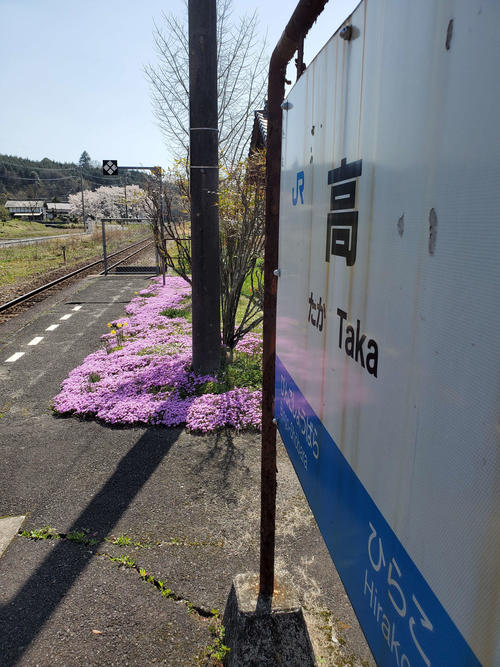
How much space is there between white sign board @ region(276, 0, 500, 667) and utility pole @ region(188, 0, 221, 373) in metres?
4.66

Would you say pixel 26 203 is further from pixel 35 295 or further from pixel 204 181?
pixel 204 181

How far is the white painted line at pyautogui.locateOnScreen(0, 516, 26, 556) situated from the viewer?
3.58 metres

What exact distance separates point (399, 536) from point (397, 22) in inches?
50.4

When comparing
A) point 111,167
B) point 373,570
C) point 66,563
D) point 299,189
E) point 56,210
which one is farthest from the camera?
point 56,210

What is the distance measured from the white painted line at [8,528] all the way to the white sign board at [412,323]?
2.75 meters

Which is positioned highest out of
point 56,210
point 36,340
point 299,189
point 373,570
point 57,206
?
point 57,206

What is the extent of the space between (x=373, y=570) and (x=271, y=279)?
1.56 m

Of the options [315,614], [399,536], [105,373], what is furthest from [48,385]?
[399,536]

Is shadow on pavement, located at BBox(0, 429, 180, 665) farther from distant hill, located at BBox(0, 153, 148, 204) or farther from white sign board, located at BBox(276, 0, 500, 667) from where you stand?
distant hill, located at BBox(0, 153, 148, 204)

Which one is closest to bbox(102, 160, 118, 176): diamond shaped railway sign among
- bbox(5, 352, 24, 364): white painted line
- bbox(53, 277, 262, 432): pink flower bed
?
bbox(53, 277, 262, 432): pink flower bed

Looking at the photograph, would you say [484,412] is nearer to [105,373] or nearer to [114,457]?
[114,457]

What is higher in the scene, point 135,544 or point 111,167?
point 111,167

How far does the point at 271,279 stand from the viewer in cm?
260

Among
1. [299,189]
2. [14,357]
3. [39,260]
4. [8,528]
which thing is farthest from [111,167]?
[299,189]
